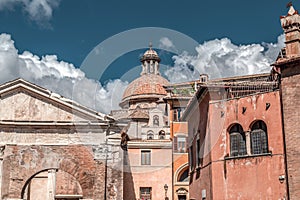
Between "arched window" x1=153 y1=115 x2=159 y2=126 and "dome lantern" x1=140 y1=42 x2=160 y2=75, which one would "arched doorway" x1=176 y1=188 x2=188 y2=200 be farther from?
"dome lantern" x1=140 y1=42 x2=160 y2=75

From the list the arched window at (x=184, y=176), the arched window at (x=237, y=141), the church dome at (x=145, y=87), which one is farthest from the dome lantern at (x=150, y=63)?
the arched window at (x=237, y=141)

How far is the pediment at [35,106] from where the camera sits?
89.6 feet

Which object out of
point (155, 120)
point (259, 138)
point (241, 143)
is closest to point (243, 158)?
point (241, 143)

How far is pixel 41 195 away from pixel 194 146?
542 inches

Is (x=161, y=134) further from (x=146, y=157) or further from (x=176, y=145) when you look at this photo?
(x=176, y=145)

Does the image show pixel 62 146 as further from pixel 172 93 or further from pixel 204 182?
pixel 172 93

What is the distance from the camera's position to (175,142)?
39.5 m

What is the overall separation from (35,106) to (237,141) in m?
13.5

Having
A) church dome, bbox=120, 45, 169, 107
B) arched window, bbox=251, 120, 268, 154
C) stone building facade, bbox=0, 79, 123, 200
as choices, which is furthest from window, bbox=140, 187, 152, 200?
church dome, bbox=120, 45, 169, 107

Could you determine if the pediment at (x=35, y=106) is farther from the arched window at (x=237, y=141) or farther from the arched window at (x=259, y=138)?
→ the arched window at (x=259, y=138)

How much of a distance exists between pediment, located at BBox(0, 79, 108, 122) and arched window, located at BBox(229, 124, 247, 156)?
9.65 m

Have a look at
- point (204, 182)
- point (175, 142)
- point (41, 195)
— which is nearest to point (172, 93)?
point (175, 142)

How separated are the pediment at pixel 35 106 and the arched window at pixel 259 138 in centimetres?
1083

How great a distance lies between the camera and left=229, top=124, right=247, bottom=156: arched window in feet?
64.8
